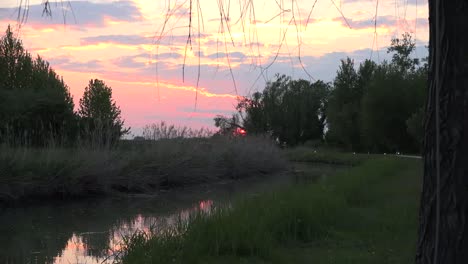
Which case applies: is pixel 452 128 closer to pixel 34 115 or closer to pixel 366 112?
pixel 34 115

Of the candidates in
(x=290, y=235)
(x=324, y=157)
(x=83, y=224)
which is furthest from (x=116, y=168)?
(x=324, y=157)

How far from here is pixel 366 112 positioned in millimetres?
56656

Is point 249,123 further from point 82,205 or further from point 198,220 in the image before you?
point 198,220

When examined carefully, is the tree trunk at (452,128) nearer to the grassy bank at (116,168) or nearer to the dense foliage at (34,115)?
the grassy bank at (116,168)

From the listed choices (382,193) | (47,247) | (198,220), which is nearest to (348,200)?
(382,193)

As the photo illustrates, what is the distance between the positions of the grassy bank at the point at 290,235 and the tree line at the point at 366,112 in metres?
32.8

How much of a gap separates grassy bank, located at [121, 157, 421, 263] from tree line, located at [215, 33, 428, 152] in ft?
107

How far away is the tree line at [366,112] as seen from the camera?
5130 centimetres

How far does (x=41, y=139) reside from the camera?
23.9 meters

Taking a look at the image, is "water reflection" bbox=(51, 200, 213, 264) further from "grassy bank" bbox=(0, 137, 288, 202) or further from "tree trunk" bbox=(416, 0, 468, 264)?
"tree trunk" bbox=(416, 0, 468, 264)

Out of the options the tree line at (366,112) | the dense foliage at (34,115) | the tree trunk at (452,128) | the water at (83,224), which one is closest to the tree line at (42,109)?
the dense foliage at (34,115)

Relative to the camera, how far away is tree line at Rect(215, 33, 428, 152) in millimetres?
51300

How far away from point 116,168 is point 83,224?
704 centimetres

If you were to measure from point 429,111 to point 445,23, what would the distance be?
16.8 inches
